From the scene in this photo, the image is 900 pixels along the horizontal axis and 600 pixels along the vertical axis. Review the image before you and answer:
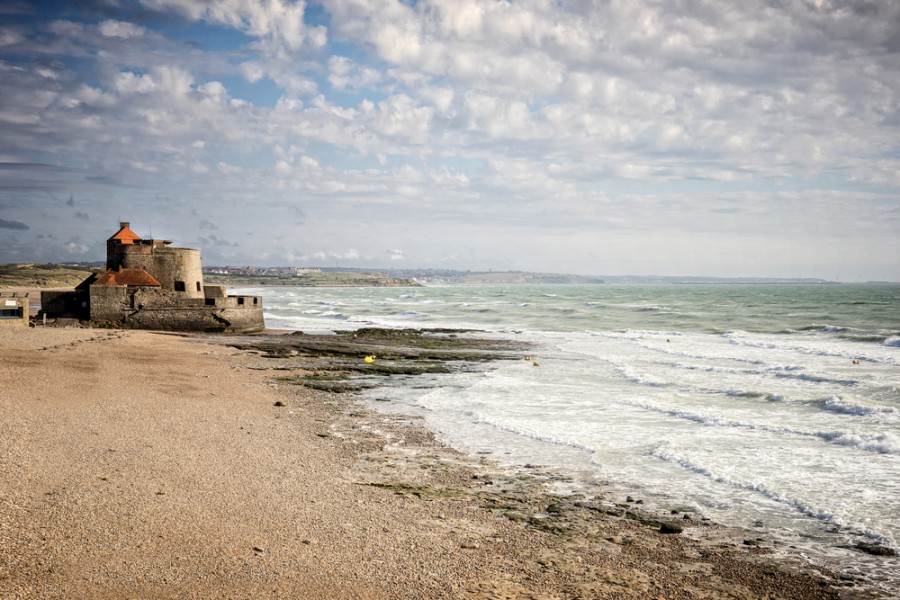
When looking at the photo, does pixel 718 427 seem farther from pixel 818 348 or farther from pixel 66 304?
pixel 66 304

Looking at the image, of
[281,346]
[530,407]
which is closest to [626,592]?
[530,407]

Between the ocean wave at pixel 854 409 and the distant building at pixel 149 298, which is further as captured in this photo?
the distant building at pixel 149 298

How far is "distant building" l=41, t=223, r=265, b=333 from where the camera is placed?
36969 millimetres

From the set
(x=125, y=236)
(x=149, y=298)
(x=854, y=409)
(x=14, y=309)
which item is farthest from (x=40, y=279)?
(x=854, y=409)

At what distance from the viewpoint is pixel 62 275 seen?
108 metres

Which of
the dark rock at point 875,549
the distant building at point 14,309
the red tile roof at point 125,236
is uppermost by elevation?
the red tile roof at point 125,236

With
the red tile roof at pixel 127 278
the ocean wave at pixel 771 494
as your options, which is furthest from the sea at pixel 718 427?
the red tile roof at pixel 127 278

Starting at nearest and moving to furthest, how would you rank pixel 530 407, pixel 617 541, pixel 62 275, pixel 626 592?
pixel 626 592 < pixel 617 541 < pixel 530 407 < pixel 62 275

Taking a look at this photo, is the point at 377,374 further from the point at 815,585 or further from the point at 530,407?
the point at 815,585

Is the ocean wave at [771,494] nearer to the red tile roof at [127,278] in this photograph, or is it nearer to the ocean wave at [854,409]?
the ocean wave at [854,409]

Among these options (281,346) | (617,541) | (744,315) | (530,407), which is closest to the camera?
(617,541)

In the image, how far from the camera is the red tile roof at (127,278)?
1474 inches

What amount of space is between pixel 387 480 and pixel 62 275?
11463cm

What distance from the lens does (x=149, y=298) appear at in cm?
3762
